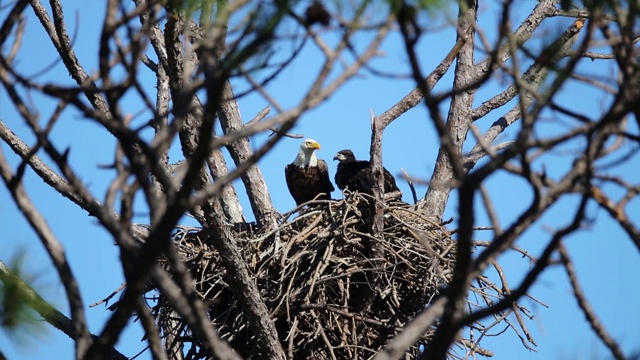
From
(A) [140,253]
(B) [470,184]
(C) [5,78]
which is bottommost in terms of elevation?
(A) [140,253]

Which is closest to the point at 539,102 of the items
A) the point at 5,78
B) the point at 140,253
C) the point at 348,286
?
the point at 140,253

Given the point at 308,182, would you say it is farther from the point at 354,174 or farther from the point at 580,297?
the point at 580,297

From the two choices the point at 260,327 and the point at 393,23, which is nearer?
the point at 393,23

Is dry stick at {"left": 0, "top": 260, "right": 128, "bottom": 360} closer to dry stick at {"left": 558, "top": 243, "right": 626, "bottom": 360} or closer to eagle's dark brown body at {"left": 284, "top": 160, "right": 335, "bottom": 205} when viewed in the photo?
dry stick at {"left": 558, "top": 243, "right": 626, "bottom": 360}

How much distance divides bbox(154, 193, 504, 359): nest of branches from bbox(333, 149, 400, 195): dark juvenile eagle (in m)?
0.84

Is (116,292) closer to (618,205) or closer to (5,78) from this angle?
(5,78)

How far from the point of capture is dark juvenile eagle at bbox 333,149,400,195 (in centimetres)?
743

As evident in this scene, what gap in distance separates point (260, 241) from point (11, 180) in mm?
3334

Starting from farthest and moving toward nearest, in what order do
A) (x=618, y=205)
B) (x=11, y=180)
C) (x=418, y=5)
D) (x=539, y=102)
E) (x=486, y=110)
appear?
1. (x=486, y=110)
2. (x=11, y=180)
3. (x=618, y=205)
4. (x=539, y=102)
5. (x=418, y=5)

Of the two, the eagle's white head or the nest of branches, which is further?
the eagle's white head

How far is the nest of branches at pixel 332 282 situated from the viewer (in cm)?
621

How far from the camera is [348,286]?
20.6ft

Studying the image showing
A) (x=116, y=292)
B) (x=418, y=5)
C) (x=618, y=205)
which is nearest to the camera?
(x=418, y=5)

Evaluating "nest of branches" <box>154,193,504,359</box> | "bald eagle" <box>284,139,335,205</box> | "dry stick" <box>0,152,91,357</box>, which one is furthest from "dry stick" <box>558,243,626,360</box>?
"bald eagle" <box>284,139,335,205</box>
